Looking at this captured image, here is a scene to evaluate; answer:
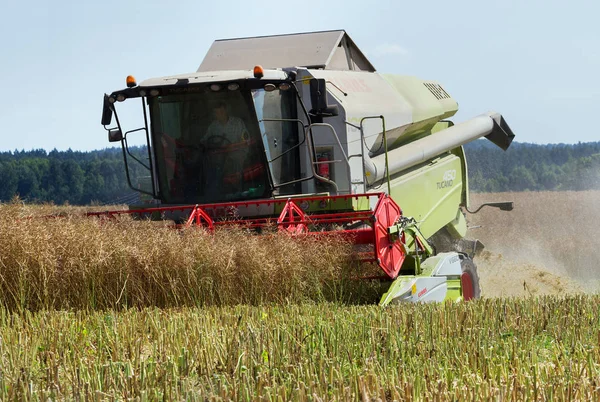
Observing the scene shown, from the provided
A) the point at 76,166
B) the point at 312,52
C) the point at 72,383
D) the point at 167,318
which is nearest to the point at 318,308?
the point at 167,318

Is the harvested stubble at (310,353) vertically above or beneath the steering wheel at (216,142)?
beneath

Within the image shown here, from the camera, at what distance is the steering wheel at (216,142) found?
7.15m

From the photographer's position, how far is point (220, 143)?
23.5 feet

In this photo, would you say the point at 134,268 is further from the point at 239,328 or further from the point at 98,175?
the point at 98,175

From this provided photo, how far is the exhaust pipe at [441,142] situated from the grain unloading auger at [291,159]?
0.11ft

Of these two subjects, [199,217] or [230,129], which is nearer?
[199,217]

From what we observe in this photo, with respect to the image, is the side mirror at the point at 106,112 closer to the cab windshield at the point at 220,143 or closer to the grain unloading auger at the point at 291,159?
the grain unloading auger at the point at 291,159

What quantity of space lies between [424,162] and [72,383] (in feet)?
20.6

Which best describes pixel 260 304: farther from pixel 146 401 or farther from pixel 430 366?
pixel 146 401

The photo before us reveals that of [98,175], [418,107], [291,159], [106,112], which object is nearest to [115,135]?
[106,112]

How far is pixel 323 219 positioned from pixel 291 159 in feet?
3.10

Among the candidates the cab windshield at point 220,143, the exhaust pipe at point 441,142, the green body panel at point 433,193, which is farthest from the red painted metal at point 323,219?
the green body panel at point 433,193

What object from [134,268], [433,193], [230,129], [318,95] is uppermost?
[318,95]

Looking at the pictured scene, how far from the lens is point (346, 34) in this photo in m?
8.73
